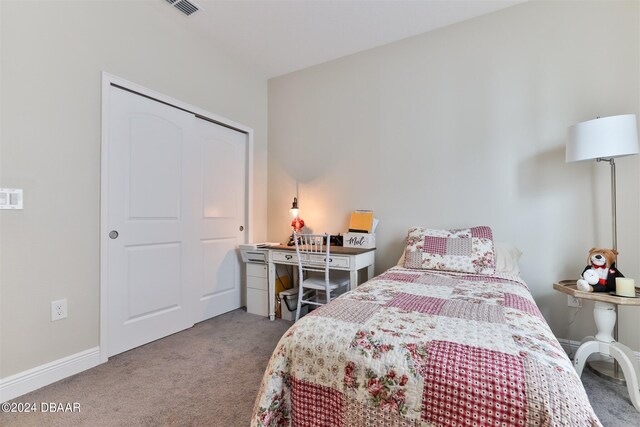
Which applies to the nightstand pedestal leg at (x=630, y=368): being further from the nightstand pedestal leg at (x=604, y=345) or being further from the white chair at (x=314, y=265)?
the white chair at (x=314, y=265)

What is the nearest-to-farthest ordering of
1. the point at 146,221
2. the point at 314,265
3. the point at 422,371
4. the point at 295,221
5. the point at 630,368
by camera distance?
the point at 422,371 < the point at 630,368 < the point at 146,221 < the point at 314,265 < the point at 295,221

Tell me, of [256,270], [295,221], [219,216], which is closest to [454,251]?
[295,221]

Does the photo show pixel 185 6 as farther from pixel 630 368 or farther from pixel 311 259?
pixel 630 368

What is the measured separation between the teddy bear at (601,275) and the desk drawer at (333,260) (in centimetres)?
158

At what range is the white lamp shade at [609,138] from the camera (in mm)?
1780

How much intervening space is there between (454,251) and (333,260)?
3.25ft

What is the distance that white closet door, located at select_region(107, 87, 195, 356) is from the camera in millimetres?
2205

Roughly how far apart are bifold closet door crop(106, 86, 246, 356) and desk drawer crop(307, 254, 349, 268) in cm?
108

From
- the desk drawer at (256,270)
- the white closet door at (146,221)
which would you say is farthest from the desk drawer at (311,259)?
the white closet door at (146,221)

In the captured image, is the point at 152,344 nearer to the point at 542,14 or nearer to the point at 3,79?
the point at 3,79

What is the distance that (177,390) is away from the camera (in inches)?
67.9

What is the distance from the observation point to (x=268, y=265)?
118 inches

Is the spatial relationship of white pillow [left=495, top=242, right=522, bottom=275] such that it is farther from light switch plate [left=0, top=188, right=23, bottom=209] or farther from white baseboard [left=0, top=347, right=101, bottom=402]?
light switch plate [left=0, top=188, right=23, bottom=209]

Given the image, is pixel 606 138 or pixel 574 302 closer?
pixel 606 138
